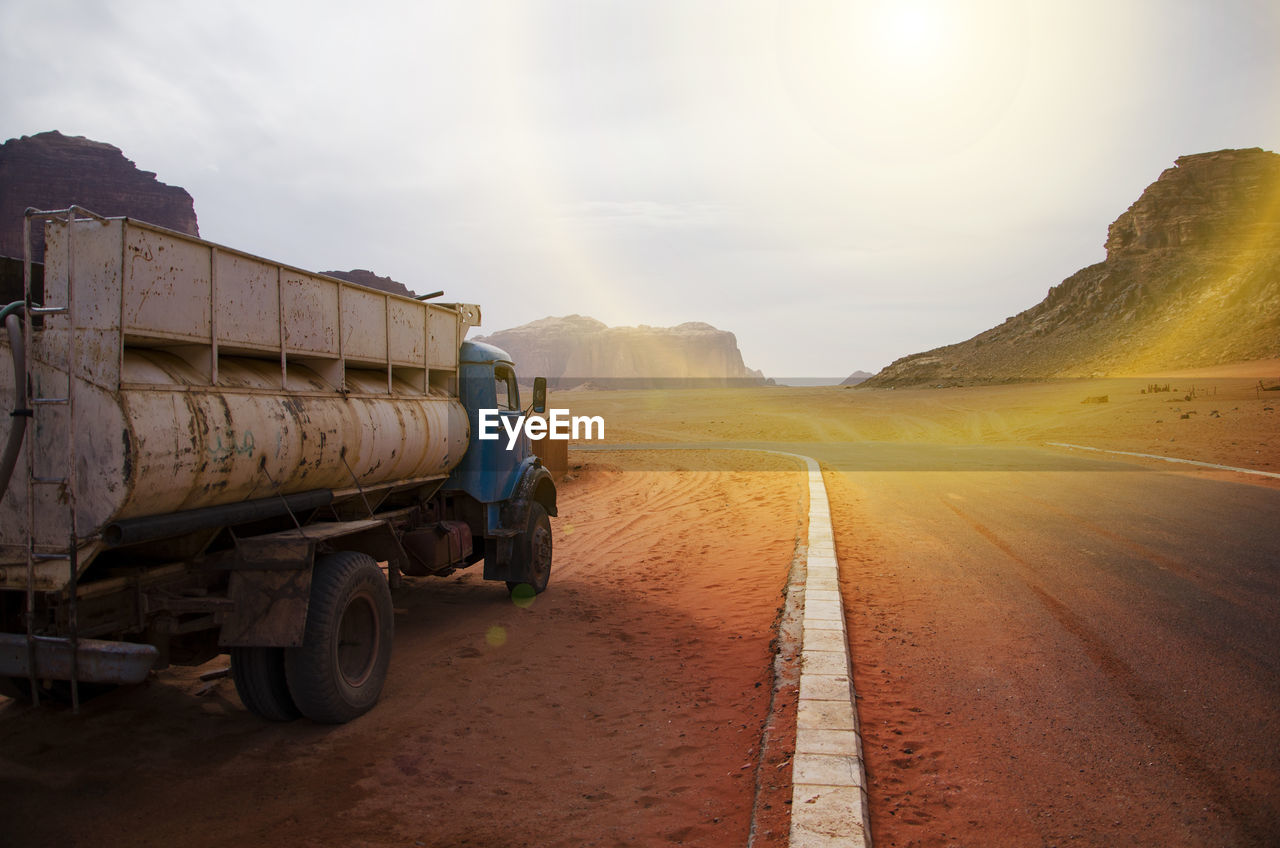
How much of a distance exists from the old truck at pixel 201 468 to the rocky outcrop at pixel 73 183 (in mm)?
109291

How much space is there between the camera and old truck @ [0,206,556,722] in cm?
414

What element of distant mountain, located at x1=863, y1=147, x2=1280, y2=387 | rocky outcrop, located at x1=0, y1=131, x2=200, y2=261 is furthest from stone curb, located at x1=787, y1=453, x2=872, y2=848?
rocky outcrop, located at x1=0, y1=131, x2=200, y2=261

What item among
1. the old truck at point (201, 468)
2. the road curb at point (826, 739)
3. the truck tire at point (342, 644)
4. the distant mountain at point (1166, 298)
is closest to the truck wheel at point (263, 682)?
the old truck at point (201, 468)

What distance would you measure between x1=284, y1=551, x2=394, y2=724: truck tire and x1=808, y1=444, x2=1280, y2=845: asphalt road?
357 cm

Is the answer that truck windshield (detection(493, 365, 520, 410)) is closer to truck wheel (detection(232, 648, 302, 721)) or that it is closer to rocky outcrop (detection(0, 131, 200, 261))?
truck wheel (detection(232, 648, 302, 721))

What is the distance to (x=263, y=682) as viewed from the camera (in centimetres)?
524

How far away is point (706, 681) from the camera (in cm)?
624

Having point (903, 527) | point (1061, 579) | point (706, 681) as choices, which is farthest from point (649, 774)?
point (903, 527)

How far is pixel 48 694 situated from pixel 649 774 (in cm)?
412

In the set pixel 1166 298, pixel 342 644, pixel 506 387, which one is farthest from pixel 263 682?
pixel 1166 298

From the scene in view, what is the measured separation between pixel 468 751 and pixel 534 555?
3824 millimetres

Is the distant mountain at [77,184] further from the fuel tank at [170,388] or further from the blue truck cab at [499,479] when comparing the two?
the fuel tank at [170,388]

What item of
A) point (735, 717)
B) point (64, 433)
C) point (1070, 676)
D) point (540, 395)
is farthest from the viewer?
point (540, 395)

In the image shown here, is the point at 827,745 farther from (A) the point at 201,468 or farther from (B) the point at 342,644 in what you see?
(A) the point at 201,468
